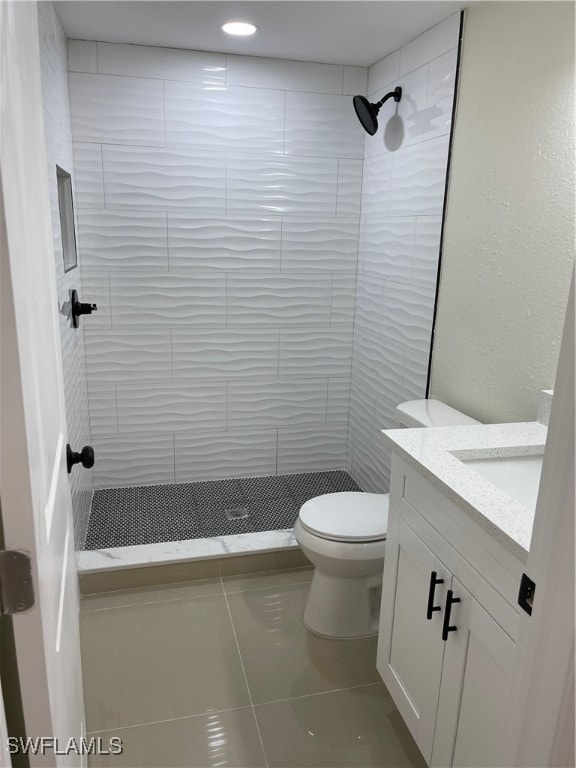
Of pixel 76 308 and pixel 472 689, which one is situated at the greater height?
pixel 76 308

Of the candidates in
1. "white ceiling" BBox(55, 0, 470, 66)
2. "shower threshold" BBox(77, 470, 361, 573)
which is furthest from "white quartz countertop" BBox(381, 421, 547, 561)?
"white ceiling" BBox(55, 0, 470, 66)

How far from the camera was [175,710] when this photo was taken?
183 centimetres

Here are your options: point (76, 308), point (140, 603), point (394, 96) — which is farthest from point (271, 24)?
point (140, 603)

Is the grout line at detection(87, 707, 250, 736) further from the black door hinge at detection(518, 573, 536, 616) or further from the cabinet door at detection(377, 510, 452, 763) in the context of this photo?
the black door hinge at detection(518, 573, 536, 616)

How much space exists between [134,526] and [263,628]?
2.88ft

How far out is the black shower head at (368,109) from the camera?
2512 millimetres

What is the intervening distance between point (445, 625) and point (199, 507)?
72.1 inches

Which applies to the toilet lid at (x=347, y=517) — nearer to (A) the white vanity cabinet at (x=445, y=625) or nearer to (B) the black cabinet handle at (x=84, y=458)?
(A) the white vanity cabinet at (x=445, y=625)

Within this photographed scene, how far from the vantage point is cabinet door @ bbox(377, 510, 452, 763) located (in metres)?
1.44

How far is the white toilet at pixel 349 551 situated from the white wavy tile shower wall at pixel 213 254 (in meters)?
1.08

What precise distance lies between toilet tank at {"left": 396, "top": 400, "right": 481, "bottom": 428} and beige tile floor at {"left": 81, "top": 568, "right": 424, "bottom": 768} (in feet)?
2.83

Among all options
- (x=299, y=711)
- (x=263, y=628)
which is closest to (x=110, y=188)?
(x=263, y=628)

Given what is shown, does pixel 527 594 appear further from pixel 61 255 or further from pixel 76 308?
pixel 76 308

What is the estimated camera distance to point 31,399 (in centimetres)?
76
